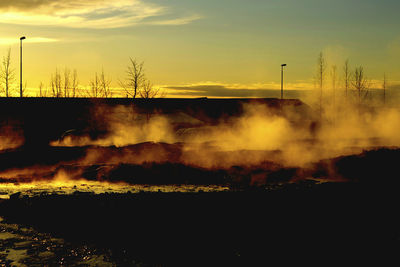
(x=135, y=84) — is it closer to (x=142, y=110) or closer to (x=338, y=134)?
(x=142, y=110)

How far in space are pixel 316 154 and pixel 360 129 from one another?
21.3 metres

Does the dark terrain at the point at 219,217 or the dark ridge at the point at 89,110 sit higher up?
the dark ridge at the point at 89,110

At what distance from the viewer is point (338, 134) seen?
44.1 m

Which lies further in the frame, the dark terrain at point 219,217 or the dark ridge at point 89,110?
the dark ridge at point 89,110

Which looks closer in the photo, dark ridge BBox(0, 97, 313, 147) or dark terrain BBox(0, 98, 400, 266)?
dark terrain BBox(0, 98, 400, 266)

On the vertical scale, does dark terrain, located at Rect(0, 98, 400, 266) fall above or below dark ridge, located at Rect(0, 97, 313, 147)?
below

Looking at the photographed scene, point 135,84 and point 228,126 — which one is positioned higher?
point 135,84

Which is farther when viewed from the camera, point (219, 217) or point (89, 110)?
point (89, 110)

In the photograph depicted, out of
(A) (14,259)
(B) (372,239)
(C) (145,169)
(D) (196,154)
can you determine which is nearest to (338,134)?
(D) (196,154)

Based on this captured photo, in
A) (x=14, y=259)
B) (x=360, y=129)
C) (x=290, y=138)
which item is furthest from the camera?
(x=360, y=129)

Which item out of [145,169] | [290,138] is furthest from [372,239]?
[290,138]

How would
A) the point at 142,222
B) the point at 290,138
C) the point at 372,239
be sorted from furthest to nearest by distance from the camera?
1. the point at 290,138
2. the point at 142,222
3. the point at 372,239

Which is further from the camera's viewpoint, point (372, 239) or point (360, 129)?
point (360, 129)

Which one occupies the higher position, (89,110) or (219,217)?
(89,110)
